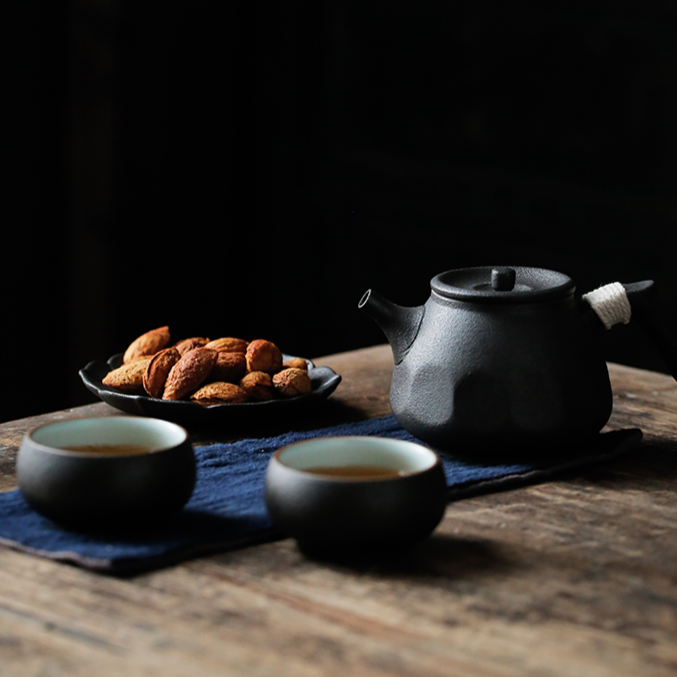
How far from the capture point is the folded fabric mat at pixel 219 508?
795 mm

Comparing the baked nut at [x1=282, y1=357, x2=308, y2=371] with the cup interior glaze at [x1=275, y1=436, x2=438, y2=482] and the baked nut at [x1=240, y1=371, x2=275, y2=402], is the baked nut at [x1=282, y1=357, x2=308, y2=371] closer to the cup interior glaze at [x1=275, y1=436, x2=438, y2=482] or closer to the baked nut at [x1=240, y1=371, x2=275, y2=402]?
the baked nut at [x1=240, y1=371, x2=275, y2=402]

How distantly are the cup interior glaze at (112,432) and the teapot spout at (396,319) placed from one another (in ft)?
0.97

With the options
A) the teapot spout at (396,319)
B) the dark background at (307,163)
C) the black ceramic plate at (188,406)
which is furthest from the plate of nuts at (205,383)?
the dark background at (307,163)

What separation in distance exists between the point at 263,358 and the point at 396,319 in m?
0.18

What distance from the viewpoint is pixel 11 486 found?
0.98m

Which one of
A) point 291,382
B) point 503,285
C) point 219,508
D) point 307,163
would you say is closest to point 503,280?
point 503,285

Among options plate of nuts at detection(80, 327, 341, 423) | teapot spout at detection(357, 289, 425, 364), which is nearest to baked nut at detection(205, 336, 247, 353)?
plate of nuts at detection(80, 327, 341, 423)

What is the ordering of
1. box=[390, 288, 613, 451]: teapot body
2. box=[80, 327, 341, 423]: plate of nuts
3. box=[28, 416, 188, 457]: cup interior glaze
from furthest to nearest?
box=[80, 327, 341, 423]: plate of nuts
box=[390, 288, 613, 451]: teapot body
box=[28, 416, 188, 457]: cup interior glaze

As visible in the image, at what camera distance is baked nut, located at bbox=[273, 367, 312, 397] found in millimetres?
1174

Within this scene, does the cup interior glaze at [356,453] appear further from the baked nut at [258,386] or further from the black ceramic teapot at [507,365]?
the baked nut at [258,386]

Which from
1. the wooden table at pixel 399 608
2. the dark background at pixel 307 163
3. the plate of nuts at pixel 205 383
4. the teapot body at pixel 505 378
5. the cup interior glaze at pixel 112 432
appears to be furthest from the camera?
the dark background at pixel 307 163

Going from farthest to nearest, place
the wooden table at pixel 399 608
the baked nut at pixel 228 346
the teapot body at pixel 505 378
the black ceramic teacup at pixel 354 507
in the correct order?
the baked nut at pixel 228 346, the teapot body at pixel 505 378, the black ceramic teacup at pixel 354 507, the wooden table at pixel 399 608

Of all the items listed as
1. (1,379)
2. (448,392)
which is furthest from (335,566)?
(1,379)

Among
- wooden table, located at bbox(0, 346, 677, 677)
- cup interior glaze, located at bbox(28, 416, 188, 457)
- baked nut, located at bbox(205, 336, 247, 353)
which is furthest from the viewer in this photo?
baked nut, located at bbox(205, 336, 247, 353)
